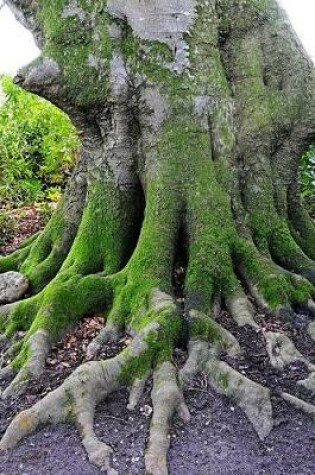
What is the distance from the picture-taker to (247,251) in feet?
14.7

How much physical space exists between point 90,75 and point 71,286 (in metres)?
1.83

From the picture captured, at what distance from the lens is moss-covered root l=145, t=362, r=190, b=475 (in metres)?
2.99

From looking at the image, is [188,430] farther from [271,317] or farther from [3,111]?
[3,111]

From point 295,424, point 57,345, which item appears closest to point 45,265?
point 57,345

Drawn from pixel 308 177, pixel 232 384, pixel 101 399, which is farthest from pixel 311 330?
pixel 308 177

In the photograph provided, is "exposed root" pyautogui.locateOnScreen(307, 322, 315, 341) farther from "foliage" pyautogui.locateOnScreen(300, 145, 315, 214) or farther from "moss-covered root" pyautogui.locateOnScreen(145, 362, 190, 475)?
"foliage" pyautogui.locateOnScreen(300, 145, 315, 214)

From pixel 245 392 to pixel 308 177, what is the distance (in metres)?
5.25

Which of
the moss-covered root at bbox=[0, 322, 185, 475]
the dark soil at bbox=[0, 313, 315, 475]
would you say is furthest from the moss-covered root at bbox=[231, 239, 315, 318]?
the moss-covered root at bbox=[0, 322, 185, 475]

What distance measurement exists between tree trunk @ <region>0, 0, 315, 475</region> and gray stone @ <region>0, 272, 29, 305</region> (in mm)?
123

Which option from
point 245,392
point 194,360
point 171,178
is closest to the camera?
point 245,392

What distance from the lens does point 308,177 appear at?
8.01m

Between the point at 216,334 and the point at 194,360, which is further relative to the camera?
the point at 216,334

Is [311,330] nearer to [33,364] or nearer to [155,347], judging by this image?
[155,347]

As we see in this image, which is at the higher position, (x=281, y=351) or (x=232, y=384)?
(x=281, y=351)
